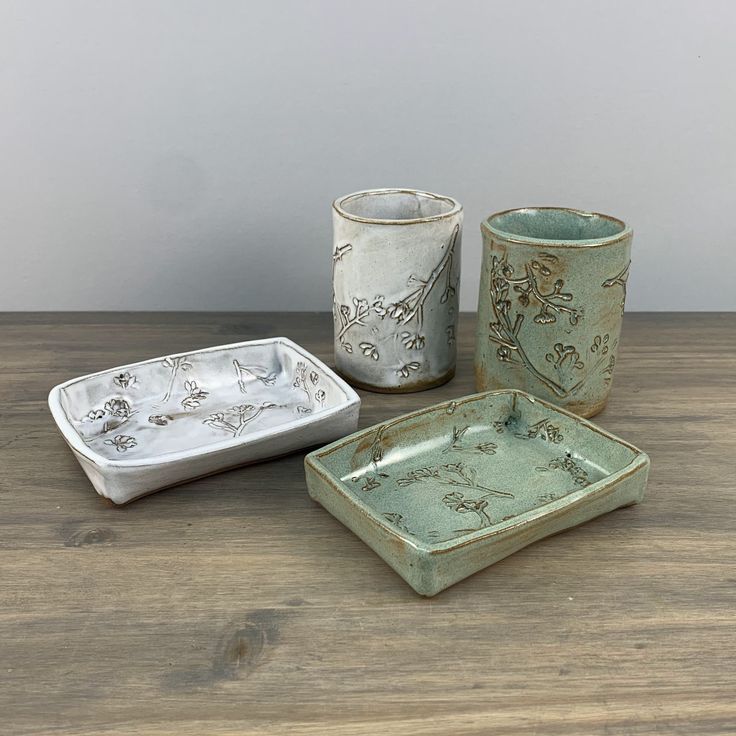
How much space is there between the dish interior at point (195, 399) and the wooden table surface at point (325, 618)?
58 millimetres

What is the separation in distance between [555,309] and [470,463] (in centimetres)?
17

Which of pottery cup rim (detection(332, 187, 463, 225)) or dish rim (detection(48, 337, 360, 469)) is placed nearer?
dish rim (detection(48, 337, 360, 469))

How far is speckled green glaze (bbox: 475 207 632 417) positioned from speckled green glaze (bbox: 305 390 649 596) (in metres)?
0.04

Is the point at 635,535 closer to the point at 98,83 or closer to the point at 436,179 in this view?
the point at 436,179

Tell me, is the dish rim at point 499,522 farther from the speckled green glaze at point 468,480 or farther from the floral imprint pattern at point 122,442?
the floral imprint pattern at point 122,442

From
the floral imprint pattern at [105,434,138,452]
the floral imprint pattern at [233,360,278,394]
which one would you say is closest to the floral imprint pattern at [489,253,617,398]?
the floral imprint pattern at [233,360,278,394]

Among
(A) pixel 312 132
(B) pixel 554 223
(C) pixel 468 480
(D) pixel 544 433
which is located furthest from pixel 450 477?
(A) pixel 312 132

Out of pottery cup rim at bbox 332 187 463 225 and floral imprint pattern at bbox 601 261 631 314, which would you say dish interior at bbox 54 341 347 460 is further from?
floral imprint pattern at bbox 601 261 631 314

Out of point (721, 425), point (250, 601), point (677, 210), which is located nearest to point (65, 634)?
point (250, 601)

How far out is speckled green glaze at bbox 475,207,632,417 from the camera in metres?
0.77

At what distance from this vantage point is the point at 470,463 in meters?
0.77

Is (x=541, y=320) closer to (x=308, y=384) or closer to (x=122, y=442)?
(x=308, y=384)

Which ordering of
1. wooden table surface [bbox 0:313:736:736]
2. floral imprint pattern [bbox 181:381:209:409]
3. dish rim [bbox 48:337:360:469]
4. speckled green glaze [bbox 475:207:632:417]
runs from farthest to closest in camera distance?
1. floral imprint pattern [bbox 181:381:209:409]
2. speckled green glaze [bbox 475:207:632:417]
3. dish rim [bbox 48:337:360:469]
4. wooden table surface [bbox 0:313:736:736]

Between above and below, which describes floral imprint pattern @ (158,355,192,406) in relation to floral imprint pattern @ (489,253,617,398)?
below
